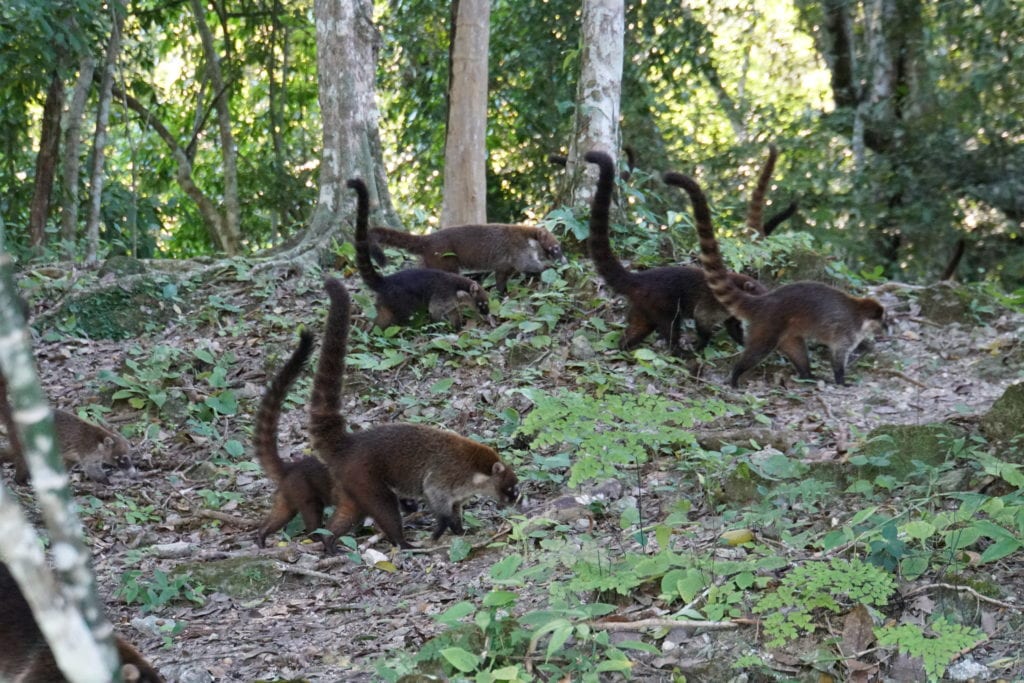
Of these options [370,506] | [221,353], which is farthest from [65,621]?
[221,353]

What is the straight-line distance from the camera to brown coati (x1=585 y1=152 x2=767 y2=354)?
8.55 metres

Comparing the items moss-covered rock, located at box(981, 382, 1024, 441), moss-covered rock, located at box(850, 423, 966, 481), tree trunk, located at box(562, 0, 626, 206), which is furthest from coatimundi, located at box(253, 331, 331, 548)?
tree trunk, located at box(562, 0, 626, 206)

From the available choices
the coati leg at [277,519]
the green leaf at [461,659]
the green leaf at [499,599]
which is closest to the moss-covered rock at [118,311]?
the coati leg at [277,519]

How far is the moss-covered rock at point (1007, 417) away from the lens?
539 cm

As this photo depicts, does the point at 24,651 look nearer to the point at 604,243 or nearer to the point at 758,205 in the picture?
the point at 604,243

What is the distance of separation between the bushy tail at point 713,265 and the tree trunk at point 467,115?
3397 millimetres

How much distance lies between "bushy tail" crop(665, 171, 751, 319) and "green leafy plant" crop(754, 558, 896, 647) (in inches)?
168

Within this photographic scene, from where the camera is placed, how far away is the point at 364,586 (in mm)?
5621

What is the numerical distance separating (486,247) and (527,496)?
12.7ft

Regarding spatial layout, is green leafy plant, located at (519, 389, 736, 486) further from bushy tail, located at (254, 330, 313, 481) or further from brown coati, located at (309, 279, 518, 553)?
bushy tail, located at (254, 330, 313, 481)

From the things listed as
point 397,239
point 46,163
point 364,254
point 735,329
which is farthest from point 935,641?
point 46,163

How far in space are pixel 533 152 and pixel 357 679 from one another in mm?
10101

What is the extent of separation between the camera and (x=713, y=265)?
830 cm

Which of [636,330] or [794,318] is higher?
[794,318]
